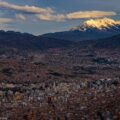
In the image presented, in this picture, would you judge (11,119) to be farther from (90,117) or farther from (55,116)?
(90,117)

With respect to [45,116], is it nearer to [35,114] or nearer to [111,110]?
[35,114]

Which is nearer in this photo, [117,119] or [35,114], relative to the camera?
[117,119]

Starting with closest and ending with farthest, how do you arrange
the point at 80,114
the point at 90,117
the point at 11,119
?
the point at 90,117
the point at 80,114
the point at 11,119

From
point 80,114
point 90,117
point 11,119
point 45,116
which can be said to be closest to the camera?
point 90,117

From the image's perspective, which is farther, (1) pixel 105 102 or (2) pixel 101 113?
(1) pixel 105 102

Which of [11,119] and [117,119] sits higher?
[117,119]

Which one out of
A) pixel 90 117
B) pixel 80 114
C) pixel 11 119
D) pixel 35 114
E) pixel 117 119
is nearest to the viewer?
pixel 117 119

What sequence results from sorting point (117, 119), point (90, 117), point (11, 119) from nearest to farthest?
point (117, 119) < point (90, 117) < point (11, 119)

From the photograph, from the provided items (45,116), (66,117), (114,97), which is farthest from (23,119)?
(114,97)

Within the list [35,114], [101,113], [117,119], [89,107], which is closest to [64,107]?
[35,114]
